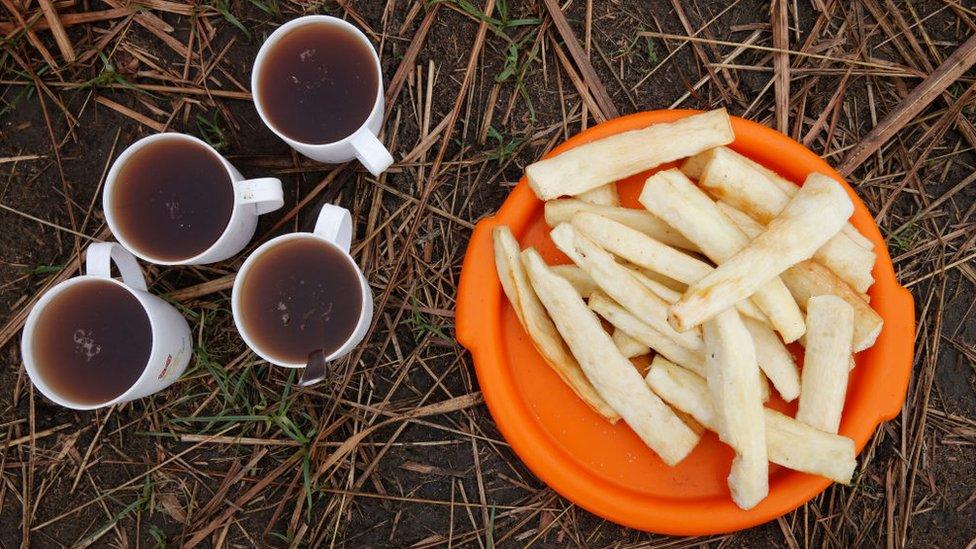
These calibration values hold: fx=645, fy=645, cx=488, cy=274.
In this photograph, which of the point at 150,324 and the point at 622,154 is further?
the point at 150,324

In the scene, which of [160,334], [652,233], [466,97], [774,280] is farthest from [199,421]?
[774,280]

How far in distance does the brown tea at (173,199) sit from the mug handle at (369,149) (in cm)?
46

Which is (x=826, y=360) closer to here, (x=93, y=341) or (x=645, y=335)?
(x=645, y=335)

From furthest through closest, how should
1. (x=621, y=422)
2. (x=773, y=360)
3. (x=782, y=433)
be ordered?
(x=621, y=422), (x=773, y=360), (x=782, y=433)

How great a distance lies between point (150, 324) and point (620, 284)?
162 cm

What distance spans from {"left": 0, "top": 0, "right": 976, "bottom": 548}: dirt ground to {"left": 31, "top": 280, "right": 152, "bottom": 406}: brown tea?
0.32 meters

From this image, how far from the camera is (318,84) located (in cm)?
228

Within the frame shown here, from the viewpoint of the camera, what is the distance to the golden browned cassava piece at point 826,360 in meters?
1.95

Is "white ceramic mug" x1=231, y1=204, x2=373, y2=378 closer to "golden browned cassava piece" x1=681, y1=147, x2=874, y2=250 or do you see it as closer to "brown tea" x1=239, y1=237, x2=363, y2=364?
"brown tea" x1=239, y1=237, x2=363, y2=364

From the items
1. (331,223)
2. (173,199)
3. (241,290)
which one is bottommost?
(241,290)

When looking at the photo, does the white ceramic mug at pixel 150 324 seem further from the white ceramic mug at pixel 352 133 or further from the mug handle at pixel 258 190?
the white ceramic mug at pixel 352 133

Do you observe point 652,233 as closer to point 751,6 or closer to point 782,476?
point 782,476

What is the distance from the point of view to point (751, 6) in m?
2.67

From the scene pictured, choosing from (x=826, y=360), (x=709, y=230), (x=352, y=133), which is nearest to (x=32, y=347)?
(x=352, y=133)
